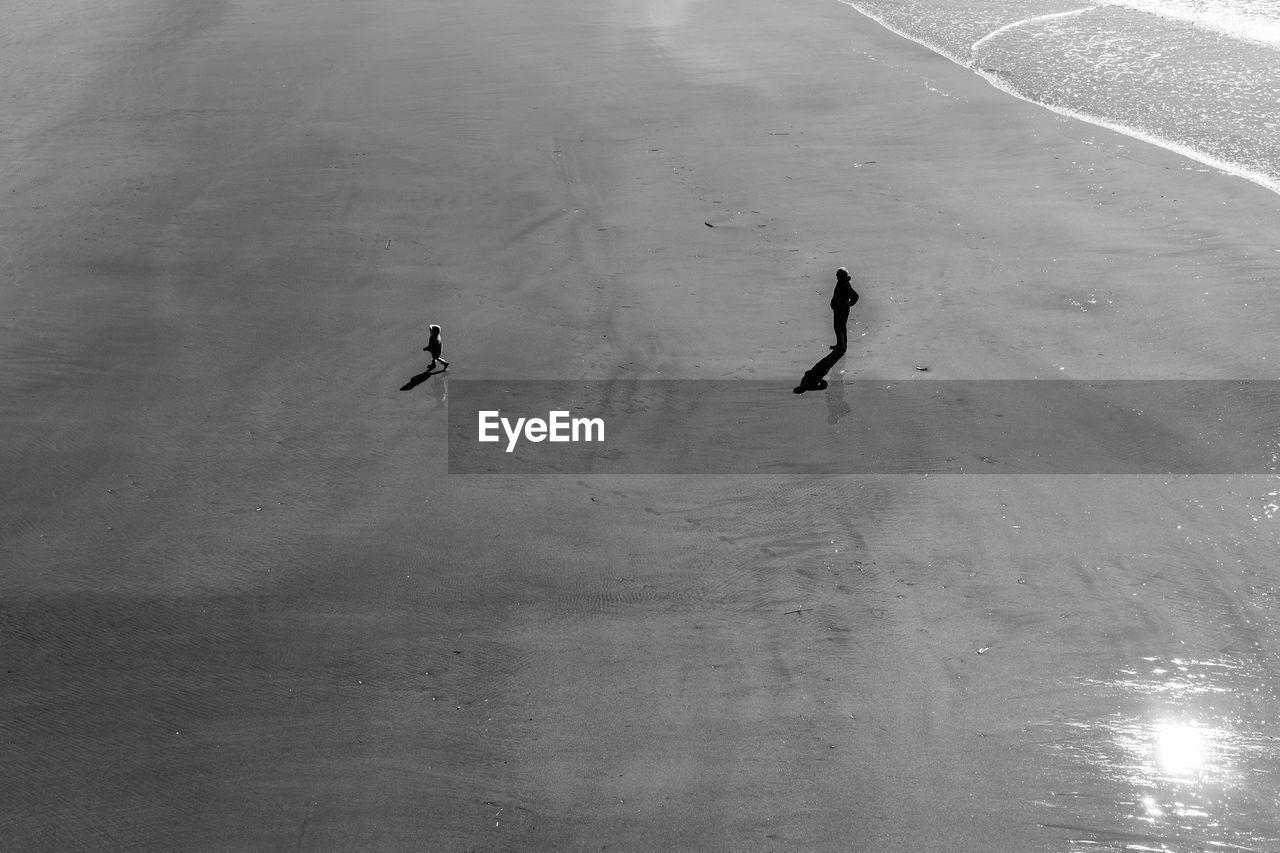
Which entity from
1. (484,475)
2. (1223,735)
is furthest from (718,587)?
(1223,735)

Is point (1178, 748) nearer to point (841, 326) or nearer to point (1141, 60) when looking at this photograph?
point (841, 326)

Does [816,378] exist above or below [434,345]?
below

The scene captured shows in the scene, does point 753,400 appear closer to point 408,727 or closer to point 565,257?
point 565,257

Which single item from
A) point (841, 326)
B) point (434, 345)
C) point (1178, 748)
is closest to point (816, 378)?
point (841, 326)

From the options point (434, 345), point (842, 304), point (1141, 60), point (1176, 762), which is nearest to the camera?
point (1176, 762)

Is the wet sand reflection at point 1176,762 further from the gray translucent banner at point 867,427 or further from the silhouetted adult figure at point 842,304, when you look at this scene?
the silhouetted adult figure at point 842,304

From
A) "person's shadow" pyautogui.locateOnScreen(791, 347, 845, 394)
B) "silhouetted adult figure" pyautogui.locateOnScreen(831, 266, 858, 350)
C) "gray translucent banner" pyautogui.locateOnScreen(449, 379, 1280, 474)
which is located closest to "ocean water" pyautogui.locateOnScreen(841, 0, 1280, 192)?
"gray translucent banner" pyautogui.locateOnScreen(449, 379, 1280, 474)

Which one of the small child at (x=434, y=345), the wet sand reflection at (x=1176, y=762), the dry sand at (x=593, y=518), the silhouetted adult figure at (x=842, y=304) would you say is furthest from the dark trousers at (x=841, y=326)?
the wet sand reflection at (x=1176, y=762)
